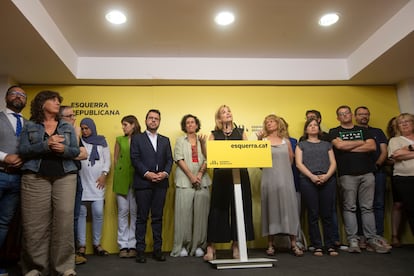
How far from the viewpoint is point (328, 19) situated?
11.3ft

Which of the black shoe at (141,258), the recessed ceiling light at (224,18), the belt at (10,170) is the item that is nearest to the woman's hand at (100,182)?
the black shoe at (141,258)

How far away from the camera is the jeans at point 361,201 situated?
3.45 meters

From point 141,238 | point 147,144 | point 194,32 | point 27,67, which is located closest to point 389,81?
point 194,32

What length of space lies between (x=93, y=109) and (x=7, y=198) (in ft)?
6.50

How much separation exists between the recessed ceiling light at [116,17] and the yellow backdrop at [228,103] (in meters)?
1.17

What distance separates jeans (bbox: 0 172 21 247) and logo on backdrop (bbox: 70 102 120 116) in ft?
6.03

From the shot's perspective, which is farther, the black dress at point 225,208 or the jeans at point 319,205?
the jeans at point 319,205

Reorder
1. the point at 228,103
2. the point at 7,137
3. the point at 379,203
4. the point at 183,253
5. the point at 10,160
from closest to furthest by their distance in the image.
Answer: the point at 10,160, the point at 7,137, the point at 183,253, the point at 379,203, the point at 228,103

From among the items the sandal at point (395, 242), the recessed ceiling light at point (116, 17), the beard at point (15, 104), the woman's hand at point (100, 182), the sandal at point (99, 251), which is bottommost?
the sandal at point (395, 242)

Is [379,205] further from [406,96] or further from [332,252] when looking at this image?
[406,96]

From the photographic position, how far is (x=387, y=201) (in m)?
4.15

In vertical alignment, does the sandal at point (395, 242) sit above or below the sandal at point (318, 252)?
below

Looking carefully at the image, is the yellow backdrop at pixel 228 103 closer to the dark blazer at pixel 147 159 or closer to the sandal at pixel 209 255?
the dark blazer at pixel 147 159

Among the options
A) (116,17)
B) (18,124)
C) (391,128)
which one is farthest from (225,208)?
(391,128)
